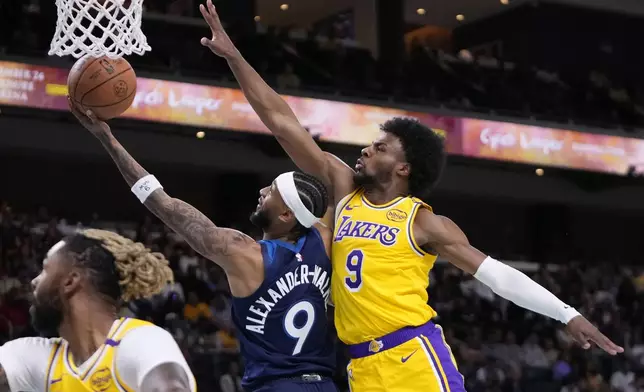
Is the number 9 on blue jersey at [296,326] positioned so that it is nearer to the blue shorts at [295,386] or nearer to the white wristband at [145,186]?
the blue shorts at [295,386]

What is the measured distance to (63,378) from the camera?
3381mm

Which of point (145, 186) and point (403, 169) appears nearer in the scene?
point (145, 186)

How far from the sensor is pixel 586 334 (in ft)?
14.4

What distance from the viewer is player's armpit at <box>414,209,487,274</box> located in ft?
15.1

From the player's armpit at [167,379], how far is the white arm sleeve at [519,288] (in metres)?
1.73

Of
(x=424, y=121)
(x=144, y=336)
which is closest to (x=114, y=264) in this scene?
(x=144, y=336)

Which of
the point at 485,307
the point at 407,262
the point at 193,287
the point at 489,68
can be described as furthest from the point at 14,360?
the point at 489,68

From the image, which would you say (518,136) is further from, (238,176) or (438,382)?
(438,382)

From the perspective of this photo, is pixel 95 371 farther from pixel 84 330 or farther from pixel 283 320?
pixel 283 320

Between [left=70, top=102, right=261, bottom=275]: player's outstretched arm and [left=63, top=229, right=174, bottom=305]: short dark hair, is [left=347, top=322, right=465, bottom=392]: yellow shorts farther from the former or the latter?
[left=63, top=229, right=174, bottom=305]: short dark hair

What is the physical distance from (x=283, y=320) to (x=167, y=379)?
1314 mm

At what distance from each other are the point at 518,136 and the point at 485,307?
12.0 feet

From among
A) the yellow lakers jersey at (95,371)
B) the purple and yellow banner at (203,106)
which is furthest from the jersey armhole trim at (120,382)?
the purple and yellow banner at (203,106)

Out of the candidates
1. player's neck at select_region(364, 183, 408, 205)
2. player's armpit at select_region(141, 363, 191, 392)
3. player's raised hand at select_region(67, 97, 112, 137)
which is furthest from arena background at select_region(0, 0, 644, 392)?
player's armpit at select_region(141, 363, 191, 392)
